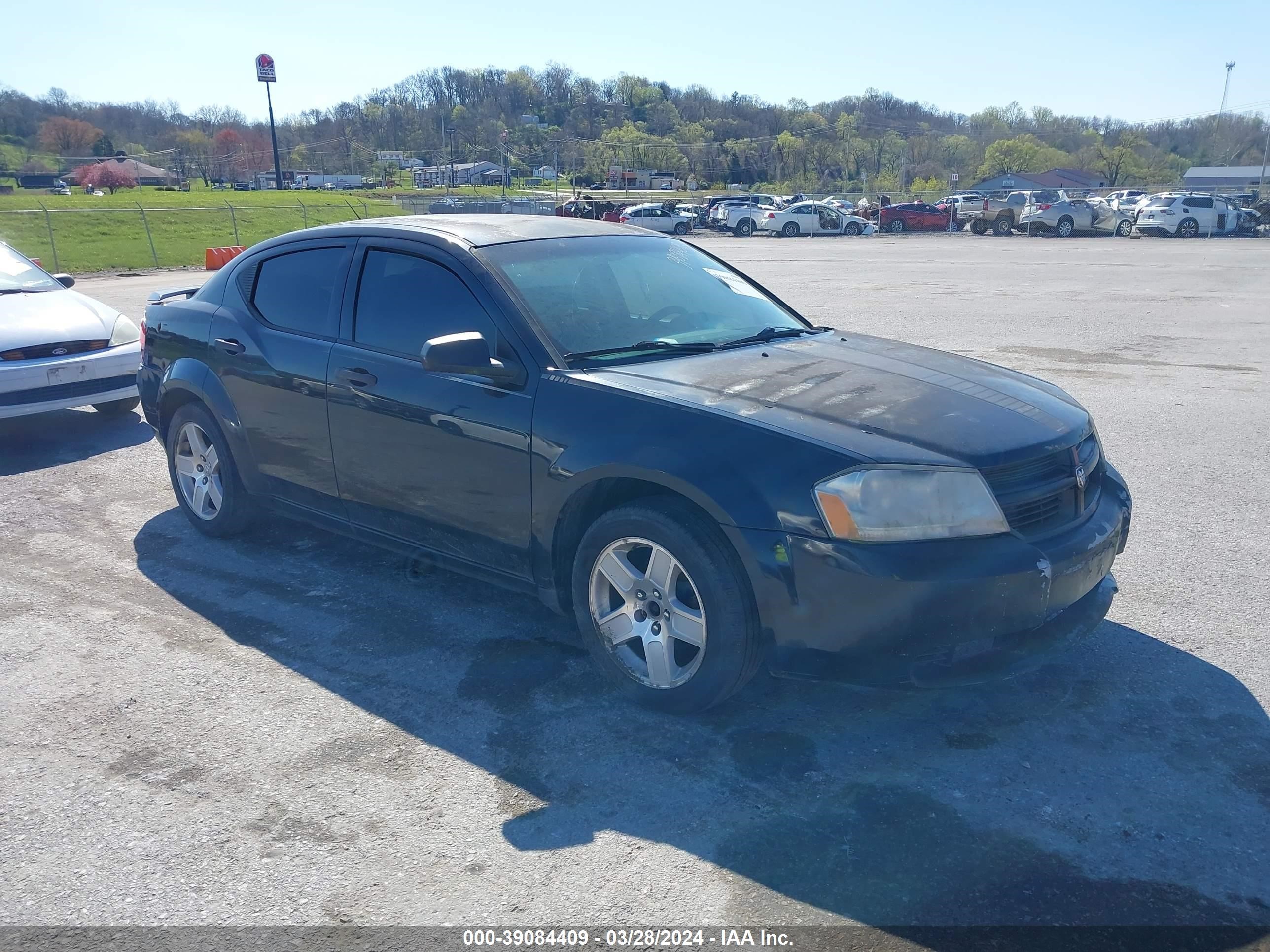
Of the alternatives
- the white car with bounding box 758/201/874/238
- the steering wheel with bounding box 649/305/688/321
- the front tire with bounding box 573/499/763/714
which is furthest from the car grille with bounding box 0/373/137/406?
the white car with bounding box 758/201/874/238

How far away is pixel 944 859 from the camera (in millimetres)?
2861

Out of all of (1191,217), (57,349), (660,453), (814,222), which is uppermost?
(660,453)

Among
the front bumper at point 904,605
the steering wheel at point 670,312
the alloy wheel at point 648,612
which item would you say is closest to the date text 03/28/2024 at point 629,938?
the front bumper at point 904,605

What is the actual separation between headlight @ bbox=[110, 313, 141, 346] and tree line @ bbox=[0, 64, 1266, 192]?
97.2 meters

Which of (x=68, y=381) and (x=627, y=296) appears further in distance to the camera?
(x=68, y=381)

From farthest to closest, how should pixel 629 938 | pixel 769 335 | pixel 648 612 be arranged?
1. pixel 769 335
2. pixel 648 612
3. pixel 629 938

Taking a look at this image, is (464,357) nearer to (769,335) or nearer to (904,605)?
(769,335)

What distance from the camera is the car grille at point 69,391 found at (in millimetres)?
7508

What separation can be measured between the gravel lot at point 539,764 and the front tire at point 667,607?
0.55 feet

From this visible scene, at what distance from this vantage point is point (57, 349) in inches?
309

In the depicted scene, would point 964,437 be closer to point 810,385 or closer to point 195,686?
point 810,385

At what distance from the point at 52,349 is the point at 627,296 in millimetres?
5513

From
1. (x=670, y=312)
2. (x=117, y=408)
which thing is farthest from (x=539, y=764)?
(x=117, y=408)

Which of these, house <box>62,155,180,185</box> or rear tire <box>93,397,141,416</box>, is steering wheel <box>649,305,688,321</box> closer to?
rear tire <box>93,397,141,416</box>
